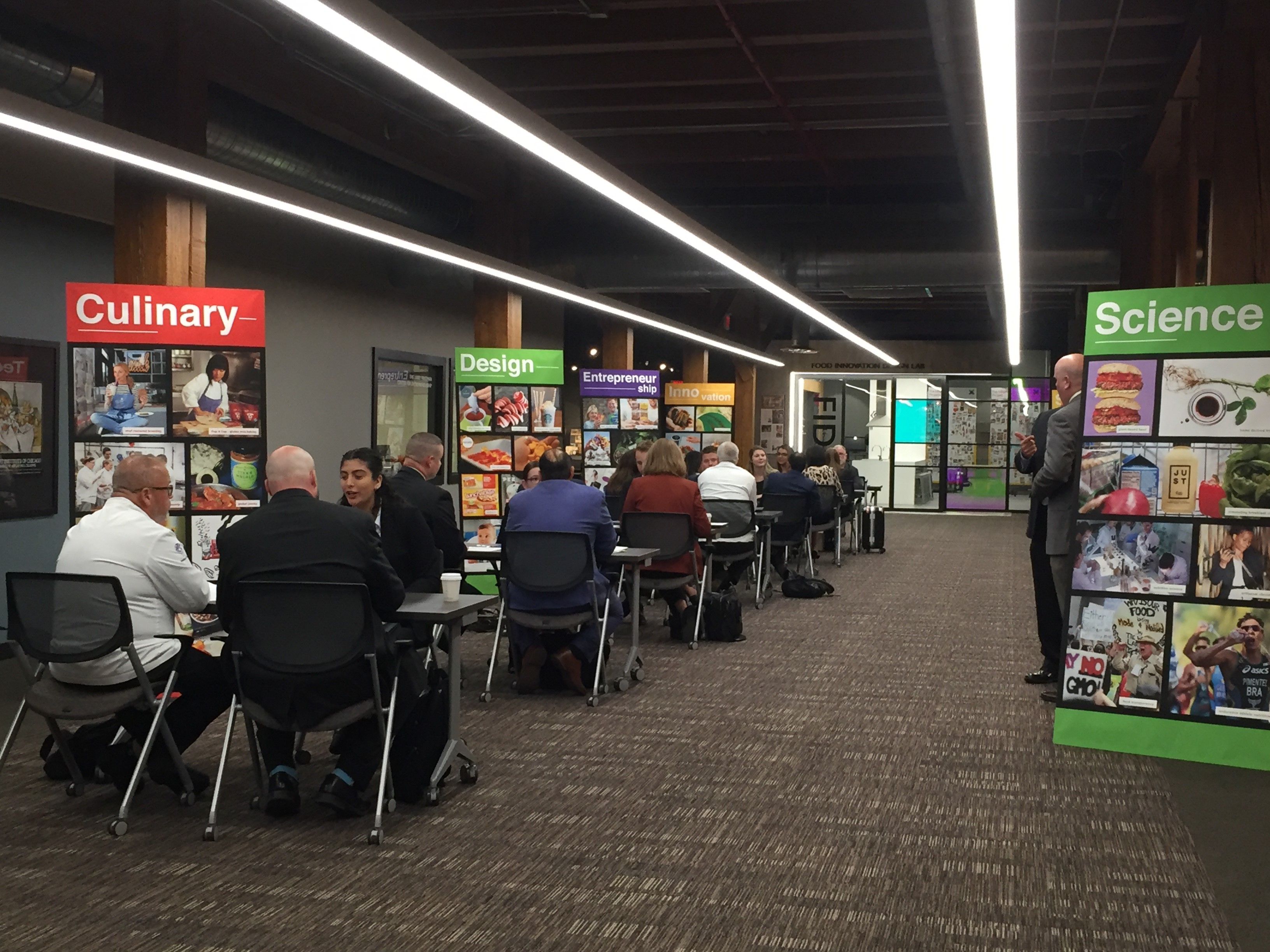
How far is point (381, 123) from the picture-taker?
30.7 feet

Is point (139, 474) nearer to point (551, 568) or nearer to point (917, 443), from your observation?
point (551, 568)

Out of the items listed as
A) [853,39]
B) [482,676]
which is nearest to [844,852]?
[482,676]

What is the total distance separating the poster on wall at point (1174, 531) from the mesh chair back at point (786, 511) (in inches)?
217

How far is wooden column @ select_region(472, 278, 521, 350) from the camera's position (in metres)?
11.3

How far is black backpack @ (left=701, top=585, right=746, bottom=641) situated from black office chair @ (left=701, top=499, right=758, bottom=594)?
1117 mm

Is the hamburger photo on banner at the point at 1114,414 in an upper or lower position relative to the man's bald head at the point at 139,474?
upper

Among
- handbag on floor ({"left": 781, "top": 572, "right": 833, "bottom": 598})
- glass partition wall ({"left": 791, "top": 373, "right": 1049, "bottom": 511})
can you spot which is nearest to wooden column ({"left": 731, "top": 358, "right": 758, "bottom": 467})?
glass partition wall ({"left": 791, "top": 373, "right": 1049, "bottom": 511})

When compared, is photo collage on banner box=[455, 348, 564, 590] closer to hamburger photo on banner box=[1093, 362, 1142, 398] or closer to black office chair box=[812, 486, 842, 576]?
black office chair box=[812, 486, 842, 576]

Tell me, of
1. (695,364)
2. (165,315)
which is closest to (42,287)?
(165,315)

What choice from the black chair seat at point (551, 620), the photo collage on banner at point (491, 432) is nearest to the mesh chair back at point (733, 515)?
the photo collage on banner at point (491, 432)

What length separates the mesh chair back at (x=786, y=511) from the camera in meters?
10.9

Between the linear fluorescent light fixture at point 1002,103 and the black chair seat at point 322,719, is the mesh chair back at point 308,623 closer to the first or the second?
the black chair seat at point 322,719

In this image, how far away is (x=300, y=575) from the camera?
4.23 metres

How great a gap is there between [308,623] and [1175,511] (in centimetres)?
350
